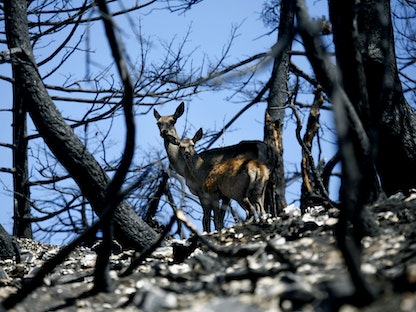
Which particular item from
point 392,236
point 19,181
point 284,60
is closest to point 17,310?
point 392,236

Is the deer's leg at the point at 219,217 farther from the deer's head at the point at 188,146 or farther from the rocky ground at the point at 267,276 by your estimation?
the rocky ground at the point at 267,276

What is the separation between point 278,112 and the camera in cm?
1019

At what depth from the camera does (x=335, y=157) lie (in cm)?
636

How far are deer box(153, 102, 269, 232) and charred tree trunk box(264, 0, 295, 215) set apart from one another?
27 centimetres

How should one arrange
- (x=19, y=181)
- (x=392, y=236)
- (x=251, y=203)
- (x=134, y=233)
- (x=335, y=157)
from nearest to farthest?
(x=392, y=236) → (x=335, y=157) → (x=134, y=233) → (x=251, y=203) → (x=19, y=181)

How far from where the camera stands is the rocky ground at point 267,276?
316 cm

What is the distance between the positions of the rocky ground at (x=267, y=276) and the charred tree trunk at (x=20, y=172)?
6.38 m

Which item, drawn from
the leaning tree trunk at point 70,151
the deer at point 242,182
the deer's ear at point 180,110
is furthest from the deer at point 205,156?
the leaning tree trunk at point 70,151

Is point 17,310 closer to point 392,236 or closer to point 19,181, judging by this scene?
point 392,236

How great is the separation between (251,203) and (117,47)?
5343 millimetres

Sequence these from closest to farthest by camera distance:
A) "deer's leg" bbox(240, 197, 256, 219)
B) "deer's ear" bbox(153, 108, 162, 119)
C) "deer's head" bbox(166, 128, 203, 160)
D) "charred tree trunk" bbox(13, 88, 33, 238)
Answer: "deer's leg" bbox(240, 197, 256, 219), "deer's head" bbox(166, 128, 203, 160), "deer's ear" bbox(153, 108, 162, 119), "charred tree trunk" bbox(13, 88, 33, 238)

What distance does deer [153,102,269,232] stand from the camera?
8844 millimetres

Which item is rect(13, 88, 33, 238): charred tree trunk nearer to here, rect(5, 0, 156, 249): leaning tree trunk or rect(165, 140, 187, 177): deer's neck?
rect(165, 140, 187, 177): deer's neck

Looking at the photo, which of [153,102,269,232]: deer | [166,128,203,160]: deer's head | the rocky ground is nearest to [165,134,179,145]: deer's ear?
[153,102,269,232]: deer
